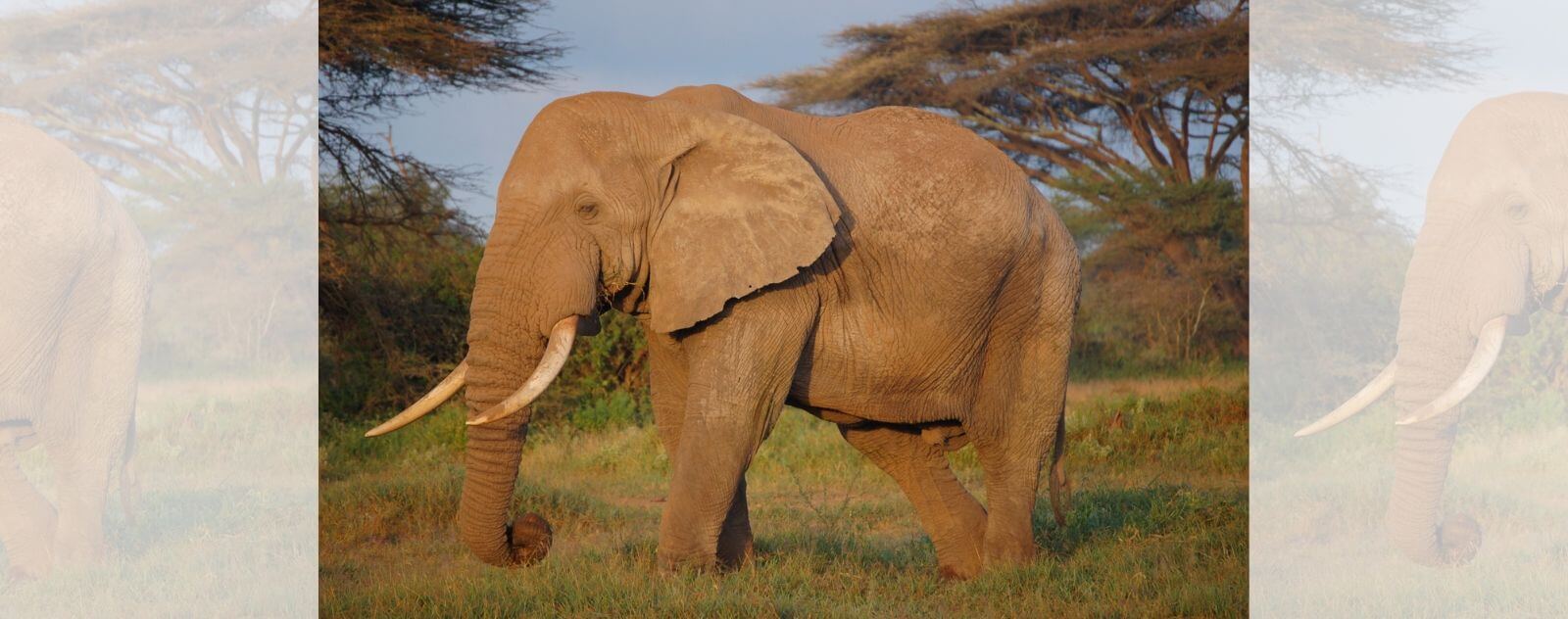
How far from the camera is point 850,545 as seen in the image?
7.41 m

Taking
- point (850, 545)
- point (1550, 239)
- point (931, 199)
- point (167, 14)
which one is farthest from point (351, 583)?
point (1550, 239)

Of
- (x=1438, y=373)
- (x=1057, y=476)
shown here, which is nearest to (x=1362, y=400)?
(x=1438, y=373)

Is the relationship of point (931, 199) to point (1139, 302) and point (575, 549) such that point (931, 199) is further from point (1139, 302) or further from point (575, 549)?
point (1139, 302)

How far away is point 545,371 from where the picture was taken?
17.5 ft

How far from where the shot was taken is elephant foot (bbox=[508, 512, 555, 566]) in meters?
5.75

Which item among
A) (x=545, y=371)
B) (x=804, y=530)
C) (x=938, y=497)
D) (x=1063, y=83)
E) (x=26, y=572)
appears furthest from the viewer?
(x=1063, y=83)

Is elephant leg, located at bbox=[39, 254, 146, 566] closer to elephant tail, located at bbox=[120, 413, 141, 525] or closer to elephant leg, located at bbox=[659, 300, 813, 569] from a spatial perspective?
elephant tail, located at bbox=[120, 413, 141, 525]

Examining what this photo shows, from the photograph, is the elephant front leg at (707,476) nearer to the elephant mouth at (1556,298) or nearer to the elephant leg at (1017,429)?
the elephant leg at (1017,429)

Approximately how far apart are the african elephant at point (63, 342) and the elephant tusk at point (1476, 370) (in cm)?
506

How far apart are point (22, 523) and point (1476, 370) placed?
18.4 feet

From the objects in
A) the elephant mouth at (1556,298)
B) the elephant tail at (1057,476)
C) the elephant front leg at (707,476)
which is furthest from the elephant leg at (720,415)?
the elephant mouth at (1556,298)

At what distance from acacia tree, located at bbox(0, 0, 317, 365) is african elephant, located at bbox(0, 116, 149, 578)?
12cm

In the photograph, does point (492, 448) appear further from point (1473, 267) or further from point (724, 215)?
point (1473, 267)

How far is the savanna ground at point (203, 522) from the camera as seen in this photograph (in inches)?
243
